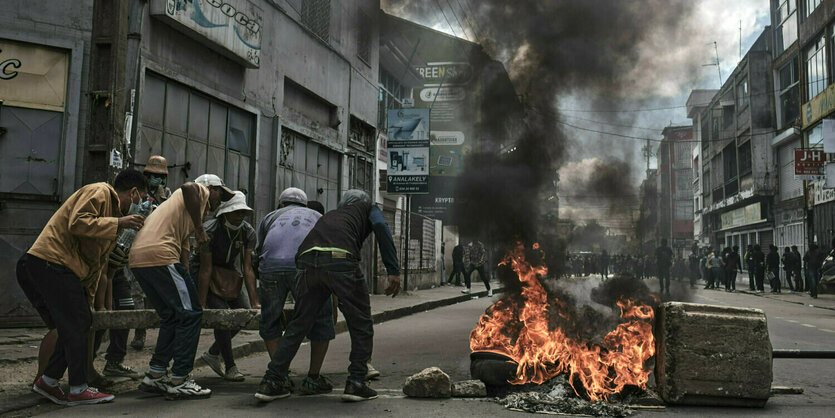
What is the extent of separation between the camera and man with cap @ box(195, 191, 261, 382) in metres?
5.64

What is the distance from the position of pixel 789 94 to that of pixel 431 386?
3094 centimetres

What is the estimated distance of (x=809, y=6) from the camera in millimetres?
26422

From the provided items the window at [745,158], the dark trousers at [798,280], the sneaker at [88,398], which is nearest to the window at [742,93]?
the window at [745,158]

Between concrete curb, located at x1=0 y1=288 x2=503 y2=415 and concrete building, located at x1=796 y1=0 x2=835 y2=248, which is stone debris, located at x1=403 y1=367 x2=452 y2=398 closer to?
concrete curb, located at x1=0 y1=288 x2=503 y2=415

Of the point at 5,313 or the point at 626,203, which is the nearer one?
the point at 5,313

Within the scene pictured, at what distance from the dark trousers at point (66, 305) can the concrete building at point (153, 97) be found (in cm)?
442

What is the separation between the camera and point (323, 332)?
16.3 feet

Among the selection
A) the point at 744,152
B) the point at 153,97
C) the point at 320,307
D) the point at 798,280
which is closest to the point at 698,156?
Answer: the point at 744,152

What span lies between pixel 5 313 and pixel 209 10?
5452mm

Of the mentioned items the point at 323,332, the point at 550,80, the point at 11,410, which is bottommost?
the point at 11,410

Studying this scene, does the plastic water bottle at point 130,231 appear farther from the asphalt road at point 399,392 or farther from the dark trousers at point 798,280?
the dark trousers at point 798,280

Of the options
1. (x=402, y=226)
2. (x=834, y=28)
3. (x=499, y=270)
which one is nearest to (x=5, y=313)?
(x=499, y=270)

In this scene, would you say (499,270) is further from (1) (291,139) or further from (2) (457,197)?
(1) (291,139)

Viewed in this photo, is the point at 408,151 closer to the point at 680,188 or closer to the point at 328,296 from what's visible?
the point at 328,296
